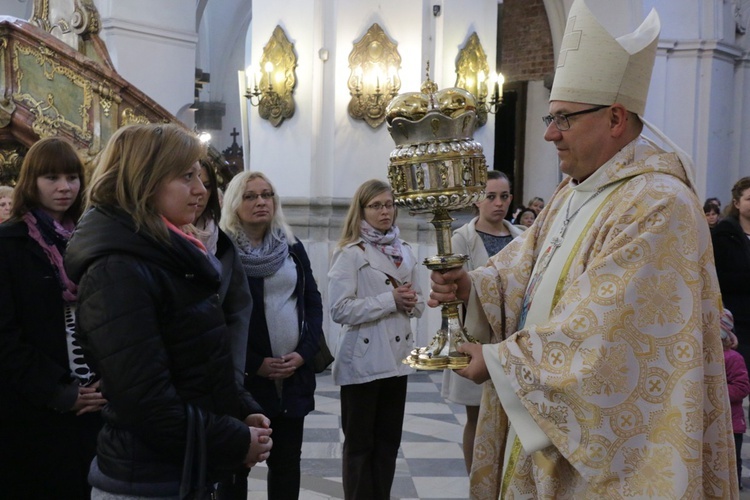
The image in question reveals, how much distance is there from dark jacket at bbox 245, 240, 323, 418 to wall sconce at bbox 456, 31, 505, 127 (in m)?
5.03

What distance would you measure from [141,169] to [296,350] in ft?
5.50

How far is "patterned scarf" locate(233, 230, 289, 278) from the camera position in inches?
146

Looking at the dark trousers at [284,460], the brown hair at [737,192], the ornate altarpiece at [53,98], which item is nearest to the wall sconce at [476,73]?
the ornate altarpiece at [53,98]

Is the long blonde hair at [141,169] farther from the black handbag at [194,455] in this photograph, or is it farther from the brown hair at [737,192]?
the brown hair at [737,192]

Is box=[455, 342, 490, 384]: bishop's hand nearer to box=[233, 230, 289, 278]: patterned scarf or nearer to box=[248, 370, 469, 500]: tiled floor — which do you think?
box=[233, 230, 289, 278]: patterned scarf

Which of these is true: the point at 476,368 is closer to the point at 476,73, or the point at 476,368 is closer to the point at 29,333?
the point at 29,333

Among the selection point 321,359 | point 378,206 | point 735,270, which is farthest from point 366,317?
point 735,270

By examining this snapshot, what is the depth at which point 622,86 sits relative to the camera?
2377mm

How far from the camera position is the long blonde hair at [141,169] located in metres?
2.22

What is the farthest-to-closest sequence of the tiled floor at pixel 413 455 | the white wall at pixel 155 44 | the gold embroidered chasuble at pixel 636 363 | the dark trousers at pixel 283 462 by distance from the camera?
1. the white wall at pixel 155 44
2. the tiled floor at pixel 413 455
3. the dark trousers at pixel 283 462
4. the gold embroidered chasuble at pixel 636 363

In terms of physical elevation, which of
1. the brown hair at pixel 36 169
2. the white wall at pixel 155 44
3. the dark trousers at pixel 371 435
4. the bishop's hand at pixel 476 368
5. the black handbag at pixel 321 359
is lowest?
the dark trousers at pixel 371 435

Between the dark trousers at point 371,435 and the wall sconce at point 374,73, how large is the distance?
4.61m

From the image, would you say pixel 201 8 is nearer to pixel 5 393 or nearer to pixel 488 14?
pixel 488 14

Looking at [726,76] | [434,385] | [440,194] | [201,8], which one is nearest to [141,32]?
[201,8]
